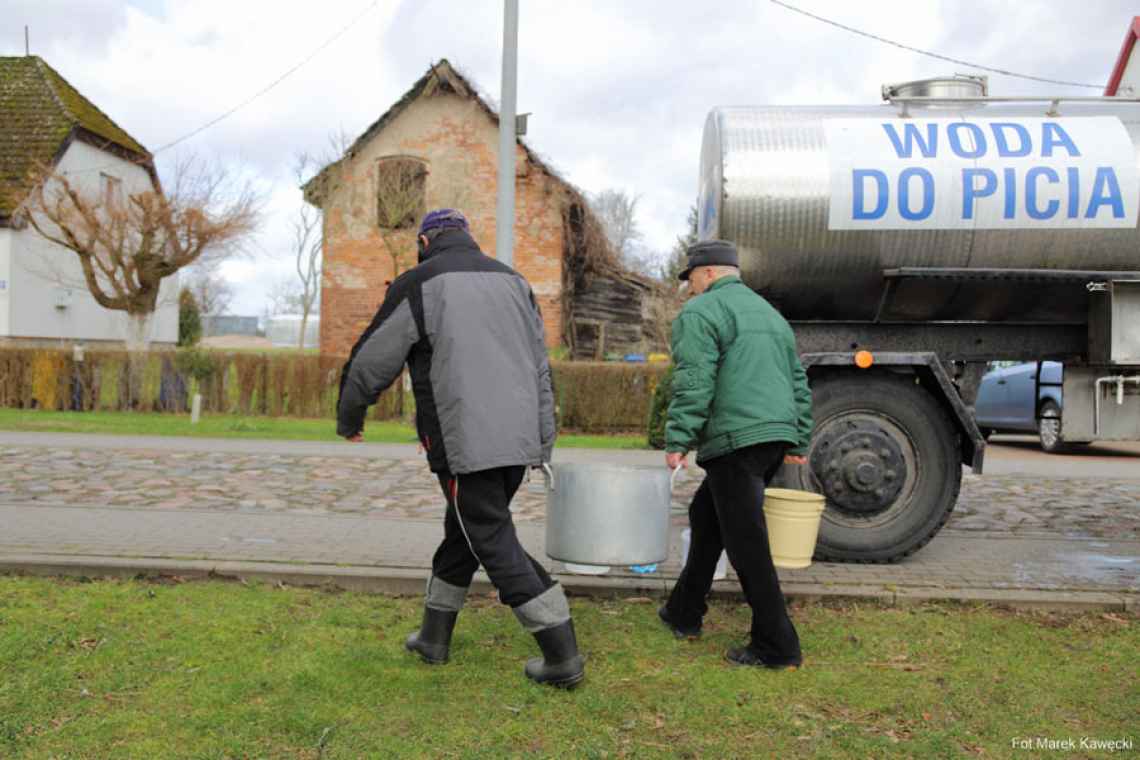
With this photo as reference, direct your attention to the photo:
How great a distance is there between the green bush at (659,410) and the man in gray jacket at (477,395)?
7500 millimetres

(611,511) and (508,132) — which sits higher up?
(508,132)

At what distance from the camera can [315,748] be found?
3416 millimetres

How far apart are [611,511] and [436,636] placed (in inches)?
45.6

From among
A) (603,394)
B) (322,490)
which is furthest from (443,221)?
(603,394)

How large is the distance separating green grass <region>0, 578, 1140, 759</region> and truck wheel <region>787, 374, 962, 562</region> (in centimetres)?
90

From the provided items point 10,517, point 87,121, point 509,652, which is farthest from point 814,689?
point 87,121

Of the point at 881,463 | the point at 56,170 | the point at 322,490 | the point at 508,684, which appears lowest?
the point at 508,684

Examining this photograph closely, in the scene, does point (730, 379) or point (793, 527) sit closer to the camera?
point (730, 379)

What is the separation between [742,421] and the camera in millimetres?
4332

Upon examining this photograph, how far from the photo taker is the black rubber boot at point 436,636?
427cm

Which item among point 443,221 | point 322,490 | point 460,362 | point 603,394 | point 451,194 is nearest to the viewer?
point 460,362

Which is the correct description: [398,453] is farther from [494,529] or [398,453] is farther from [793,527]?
[494,529]

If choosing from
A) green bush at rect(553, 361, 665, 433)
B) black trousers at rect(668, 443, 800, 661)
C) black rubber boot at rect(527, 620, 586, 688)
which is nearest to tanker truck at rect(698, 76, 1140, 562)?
black trousers at rect(668, 443, 800, 661)

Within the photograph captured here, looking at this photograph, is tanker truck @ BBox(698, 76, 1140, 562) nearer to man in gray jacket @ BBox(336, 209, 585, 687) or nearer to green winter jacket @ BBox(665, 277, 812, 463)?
green winter jacket @ BBox(665, 277, 812, 463)
